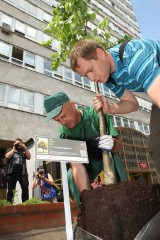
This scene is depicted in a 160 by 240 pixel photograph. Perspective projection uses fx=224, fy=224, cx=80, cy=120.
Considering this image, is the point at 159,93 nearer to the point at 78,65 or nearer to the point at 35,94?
the point at 78,65

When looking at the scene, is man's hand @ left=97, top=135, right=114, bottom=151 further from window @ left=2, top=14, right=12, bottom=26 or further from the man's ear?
window @ left=2, top=14, right=12, bottom=26

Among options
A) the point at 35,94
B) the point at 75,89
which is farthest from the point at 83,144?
the point at 75,89

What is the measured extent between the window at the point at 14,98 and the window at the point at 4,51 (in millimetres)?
2217

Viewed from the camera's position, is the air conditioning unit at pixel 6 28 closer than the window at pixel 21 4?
Yes

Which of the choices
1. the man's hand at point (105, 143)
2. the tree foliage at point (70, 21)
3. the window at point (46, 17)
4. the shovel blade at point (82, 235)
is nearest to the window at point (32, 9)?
the window at point (46, 17)

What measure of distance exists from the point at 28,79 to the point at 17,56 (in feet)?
6.55

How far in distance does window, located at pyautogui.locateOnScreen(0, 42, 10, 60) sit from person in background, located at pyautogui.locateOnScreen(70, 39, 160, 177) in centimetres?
1210

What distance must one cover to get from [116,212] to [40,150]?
2.17ft

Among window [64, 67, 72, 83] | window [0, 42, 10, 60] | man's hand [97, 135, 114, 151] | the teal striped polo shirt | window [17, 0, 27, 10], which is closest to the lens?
the teal striped polo shirt

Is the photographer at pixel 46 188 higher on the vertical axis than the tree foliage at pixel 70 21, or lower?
lower

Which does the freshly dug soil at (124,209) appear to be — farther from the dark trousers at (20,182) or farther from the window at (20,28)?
the window at (20,28)

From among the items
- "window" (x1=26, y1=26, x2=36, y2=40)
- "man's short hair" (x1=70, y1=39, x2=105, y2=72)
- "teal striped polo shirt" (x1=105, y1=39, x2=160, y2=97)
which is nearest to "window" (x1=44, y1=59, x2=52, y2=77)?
"window" (x1=26, y1=26, x2=36, y2=40)

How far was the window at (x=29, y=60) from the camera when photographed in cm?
1397

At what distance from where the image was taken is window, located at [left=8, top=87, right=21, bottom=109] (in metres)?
11.7
